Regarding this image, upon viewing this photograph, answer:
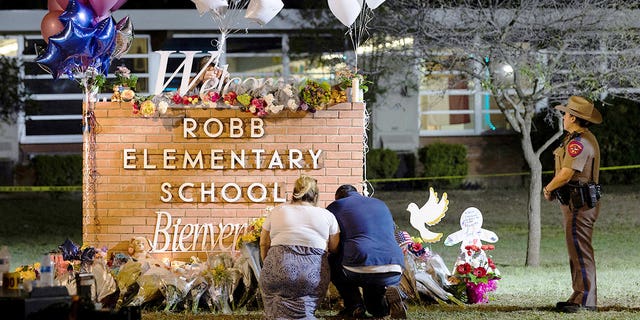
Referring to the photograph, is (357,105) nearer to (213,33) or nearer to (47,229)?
(47,229)

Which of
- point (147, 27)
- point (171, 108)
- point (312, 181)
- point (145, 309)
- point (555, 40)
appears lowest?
point (145, 309)

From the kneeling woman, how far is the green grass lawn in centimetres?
129

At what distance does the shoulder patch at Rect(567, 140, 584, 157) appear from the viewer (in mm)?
10250

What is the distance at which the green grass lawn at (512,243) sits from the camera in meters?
10.8

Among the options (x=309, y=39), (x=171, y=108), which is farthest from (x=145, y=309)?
(x=309, y=39)

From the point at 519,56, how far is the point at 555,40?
1.98 ft

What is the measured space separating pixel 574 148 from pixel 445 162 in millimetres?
14077

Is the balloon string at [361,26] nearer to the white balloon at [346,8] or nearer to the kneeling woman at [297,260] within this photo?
the white balloon at [346,8]

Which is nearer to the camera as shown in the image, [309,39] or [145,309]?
[145,309]

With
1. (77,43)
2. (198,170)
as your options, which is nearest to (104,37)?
(77,43)

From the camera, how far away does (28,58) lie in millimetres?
25922

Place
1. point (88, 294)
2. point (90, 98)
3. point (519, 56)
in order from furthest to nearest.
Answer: point (519, 56), point (90, 98), point (88, 294)

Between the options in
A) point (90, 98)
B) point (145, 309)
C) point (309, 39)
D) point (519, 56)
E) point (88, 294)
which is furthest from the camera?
point (309, 39)

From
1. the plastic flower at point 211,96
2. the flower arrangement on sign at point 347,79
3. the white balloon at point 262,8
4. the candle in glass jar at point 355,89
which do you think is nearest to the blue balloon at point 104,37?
the plastic flower at point 211,96
